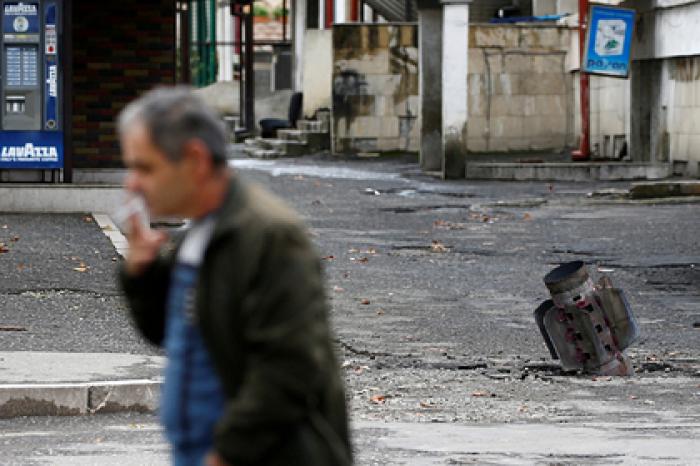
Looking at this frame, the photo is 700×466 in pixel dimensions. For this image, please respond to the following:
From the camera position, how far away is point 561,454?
817 centimetres

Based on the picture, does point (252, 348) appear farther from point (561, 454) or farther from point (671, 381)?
point (671, 381)

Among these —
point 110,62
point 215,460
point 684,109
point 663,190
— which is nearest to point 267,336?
point 215,460

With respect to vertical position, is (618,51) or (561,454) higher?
(618,51)

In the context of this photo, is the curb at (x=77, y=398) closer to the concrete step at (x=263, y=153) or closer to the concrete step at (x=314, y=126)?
the concrete step at (x=263, y=153)

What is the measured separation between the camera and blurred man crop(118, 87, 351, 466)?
356 centimetres

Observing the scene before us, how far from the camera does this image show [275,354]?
3545mm

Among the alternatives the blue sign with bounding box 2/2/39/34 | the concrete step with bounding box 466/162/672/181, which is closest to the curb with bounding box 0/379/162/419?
the blue sign with bounding box 2/2/39/34

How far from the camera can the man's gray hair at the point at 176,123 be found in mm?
3629

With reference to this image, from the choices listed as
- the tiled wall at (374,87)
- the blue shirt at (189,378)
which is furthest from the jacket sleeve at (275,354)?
the tiled wall at (374,87)

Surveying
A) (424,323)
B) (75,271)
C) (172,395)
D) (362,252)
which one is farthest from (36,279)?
(172,395)

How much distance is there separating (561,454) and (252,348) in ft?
15.7

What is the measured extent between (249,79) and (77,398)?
39.0m

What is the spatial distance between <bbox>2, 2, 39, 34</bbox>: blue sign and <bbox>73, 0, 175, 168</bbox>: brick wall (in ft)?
6.29

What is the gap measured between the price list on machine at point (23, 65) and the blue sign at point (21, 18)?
229 millimetres
